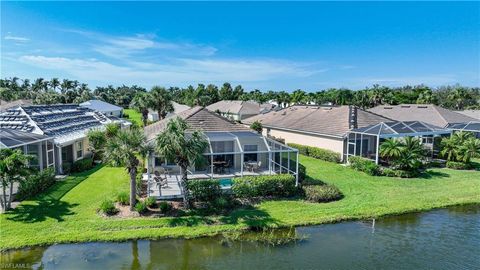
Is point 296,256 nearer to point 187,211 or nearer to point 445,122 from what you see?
point 187,211

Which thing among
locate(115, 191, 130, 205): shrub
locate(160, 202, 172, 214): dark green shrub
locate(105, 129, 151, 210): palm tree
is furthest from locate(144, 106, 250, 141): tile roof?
locate(160, 202, 172, 214): dark green shrub

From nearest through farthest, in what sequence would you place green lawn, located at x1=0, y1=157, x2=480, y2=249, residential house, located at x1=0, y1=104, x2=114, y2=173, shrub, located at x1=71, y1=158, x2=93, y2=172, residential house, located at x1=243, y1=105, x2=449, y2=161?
1. green lawn, located at x1=0, y1=157, x2=480, y2=249
2. residential house, located at x1=0, y1=104, x2=114, y2=173
3. shrub, located at x1=71, y1=158, x2=93, y2=172
4. residential house, located at x1=243, y1=105, x2=449, y2=161

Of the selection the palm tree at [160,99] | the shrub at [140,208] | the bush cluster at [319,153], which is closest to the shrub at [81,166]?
the shrub at [140,208]

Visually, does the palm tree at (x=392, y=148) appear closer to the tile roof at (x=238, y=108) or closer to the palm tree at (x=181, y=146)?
the palm tree at (x=181, y=146)

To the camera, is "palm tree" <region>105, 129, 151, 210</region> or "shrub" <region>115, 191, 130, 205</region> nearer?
"palm tree" <region>105, 129, 151, 210</region>

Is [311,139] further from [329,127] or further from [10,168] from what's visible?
[10,168]

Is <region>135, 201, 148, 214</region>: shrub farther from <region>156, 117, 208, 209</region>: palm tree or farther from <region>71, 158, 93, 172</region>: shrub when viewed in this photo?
<region>71, 158, 93, 172</region>: shrub
